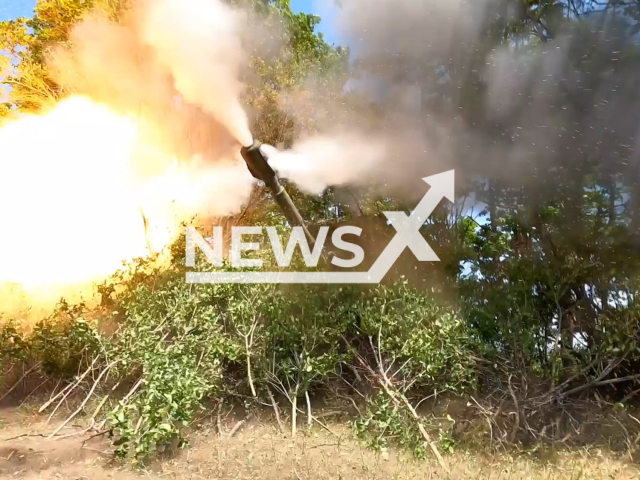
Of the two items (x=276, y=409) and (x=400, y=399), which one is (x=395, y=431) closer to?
(x=400, y=399)

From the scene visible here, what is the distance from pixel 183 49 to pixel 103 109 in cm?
450

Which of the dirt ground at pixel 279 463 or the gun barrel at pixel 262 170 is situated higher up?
the gun barrel at pixel 262 170

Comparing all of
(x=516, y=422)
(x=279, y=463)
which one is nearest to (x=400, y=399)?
(x=516, y=422)

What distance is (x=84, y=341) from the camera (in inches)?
258

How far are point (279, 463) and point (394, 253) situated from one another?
3.82 metres

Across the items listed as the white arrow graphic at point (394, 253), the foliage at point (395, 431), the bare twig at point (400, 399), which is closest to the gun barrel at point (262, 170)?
the white arrow graphic at point (394, 253)

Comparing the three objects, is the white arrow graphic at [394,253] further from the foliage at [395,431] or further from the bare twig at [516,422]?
the bare twig at [516,422]

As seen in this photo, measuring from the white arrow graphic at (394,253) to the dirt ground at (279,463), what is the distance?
2255 millimetres

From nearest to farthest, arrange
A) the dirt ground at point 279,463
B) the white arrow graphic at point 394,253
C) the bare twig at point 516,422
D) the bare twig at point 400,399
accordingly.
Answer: the dirt ground at point 279,463 < the bare twig at point 400,399 < the bare twig at point 516,422 < the white arrow graphic at point 394,253

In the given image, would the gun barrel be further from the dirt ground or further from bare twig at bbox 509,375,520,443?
bare twig at bbox 509,375,520,443

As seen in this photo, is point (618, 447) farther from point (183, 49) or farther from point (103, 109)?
point (103, 109)

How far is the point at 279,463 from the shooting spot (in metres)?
4.65

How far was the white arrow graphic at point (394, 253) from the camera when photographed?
6.69m

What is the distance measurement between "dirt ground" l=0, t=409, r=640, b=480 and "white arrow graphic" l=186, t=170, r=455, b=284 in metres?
2.26
